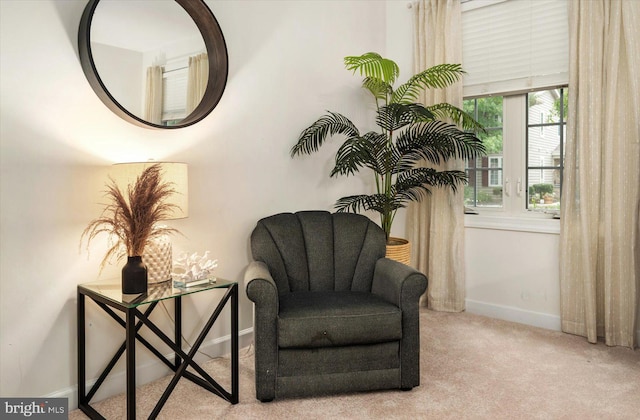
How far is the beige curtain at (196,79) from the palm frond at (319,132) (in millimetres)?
768

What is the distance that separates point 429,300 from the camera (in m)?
3.77

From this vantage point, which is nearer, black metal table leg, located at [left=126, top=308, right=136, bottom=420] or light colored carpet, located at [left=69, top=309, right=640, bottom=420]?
→ black metal table leg, located at [left=126, top=308, right=136, bottom=420]

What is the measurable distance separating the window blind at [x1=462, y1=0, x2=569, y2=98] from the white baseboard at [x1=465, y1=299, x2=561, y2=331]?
1.63 m

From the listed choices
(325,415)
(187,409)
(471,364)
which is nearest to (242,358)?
(187,409)

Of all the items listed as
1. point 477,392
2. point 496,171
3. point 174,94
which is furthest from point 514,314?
point 174,94

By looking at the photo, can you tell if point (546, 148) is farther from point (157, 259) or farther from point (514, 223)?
point (157, 259)

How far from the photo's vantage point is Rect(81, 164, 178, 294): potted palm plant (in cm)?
200

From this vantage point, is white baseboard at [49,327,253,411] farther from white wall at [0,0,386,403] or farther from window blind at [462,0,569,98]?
window blind at [462,0,569,98]

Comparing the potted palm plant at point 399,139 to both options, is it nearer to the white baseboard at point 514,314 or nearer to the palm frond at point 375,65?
the palm frond at point 375,65

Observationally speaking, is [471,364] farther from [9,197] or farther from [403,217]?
[9,197]

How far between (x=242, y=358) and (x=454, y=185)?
1.94 m

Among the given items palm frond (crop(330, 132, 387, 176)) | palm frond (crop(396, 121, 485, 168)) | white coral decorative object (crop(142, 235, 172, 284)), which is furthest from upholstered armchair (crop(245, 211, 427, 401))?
palm frond (crop(396, 121, 485, 168))

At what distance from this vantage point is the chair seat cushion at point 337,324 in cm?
215

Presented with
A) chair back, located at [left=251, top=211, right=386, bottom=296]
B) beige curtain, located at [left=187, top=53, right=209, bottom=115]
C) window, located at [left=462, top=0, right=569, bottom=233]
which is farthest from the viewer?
window, located at [left=462, top=0, right=569, bottom=233]
